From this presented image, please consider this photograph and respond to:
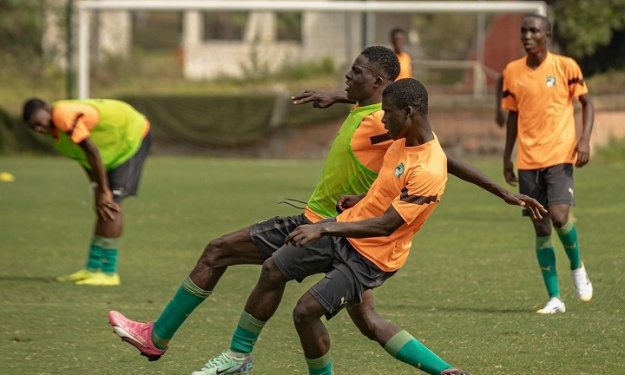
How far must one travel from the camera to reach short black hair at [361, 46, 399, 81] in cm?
592

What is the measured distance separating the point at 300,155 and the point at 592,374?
1719cm

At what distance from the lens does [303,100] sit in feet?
21.7

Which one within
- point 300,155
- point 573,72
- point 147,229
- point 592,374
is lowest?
point 300,155

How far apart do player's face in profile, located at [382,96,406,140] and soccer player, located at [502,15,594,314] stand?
304cm

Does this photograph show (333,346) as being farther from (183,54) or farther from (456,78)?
(183,54)

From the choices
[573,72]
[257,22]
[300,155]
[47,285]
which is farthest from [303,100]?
[257,22]

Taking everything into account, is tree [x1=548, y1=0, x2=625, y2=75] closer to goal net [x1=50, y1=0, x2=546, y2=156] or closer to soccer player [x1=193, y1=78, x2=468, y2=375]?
goal net [x1=50, y1=0, x2=546, y2=156]

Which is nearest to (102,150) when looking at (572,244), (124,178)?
(124,178)

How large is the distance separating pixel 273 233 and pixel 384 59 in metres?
1.10

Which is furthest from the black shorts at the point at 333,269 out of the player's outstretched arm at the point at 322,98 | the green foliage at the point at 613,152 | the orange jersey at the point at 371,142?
the green foliage at the point at 613,152

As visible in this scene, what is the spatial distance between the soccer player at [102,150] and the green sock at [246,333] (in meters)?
3.59

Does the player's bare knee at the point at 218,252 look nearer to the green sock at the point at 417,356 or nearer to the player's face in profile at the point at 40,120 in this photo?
the green sock at the point at 417,356

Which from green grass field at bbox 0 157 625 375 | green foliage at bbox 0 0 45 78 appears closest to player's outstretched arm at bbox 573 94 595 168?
green grass field at bbox 0 157 625 375

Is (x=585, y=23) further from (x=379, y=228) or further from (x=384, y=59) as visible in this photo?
(x=379, y=228)
